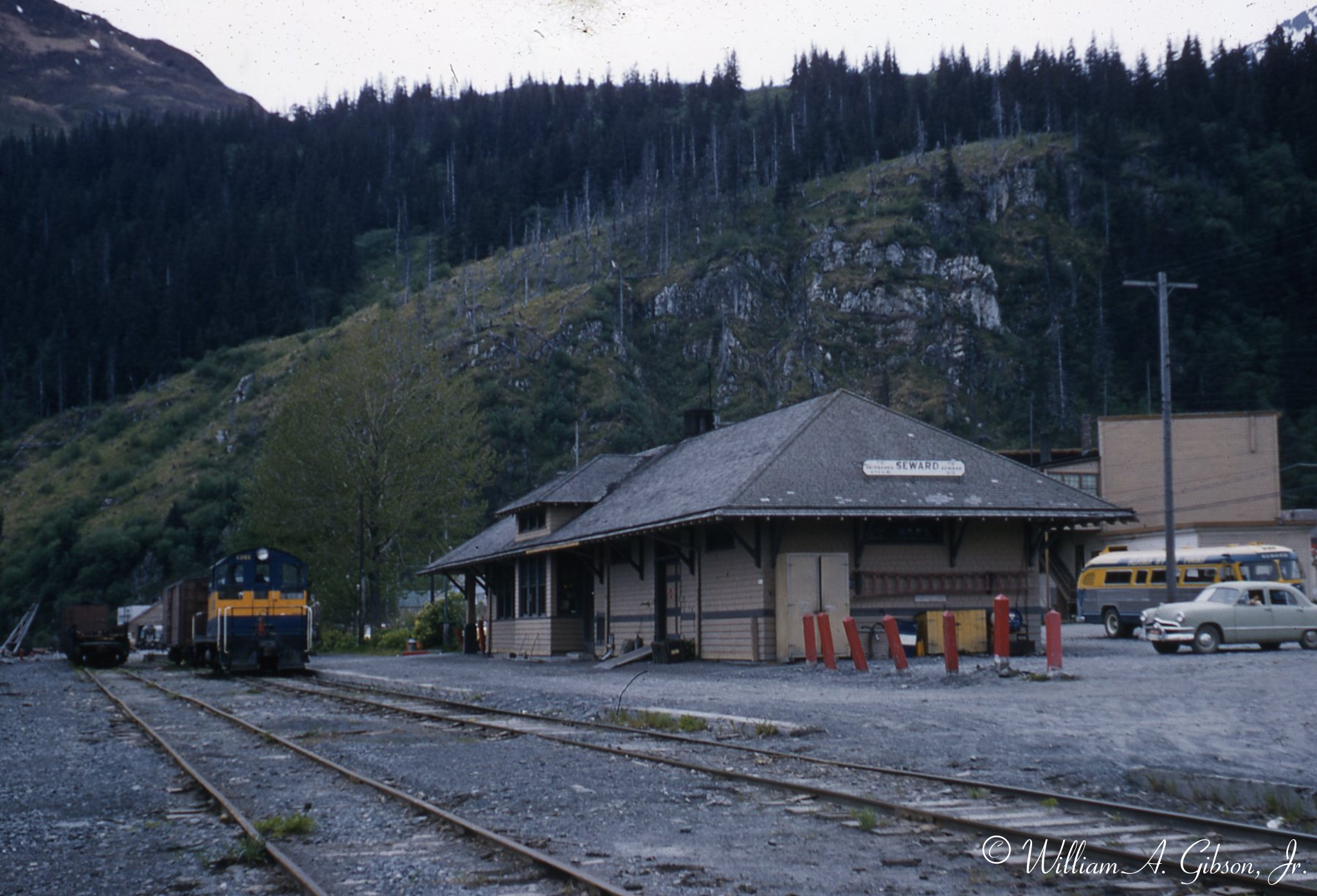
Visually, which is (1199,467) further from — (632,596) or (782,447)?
(782,447)

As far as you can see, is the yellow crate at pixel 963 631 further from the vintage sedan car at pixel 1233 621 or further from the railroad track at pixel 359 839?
the railroad track at pixel 359 839

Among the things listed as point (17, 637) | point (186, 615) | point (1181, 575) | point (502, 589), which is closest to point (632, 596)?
point (502, 589)

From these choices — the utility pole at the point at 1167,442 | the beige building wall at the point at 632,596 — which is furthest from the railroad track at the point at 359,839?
the utility pole at the point at 1167,442

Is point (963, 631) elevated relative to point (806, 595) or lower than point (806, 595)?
lower

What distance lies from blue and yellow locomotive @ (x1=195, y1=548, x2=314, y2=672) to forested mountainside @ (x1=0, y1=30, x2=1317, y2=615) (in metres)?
60.8

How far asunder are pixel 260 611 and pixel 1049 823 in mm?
25426

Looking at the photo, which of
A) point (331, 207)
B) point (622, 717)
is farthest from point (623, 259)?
point (622, 717)

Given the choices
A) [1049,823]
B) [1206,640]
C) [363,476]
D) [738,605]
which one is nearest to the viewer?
[1049,823]

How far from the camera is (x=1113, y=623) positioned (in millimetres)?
35156

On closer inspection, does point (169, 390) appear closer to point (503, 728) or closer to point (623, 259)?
point (623, 259)

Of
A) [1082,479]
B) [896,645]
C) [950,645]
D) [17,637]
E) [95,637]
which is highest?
[1082,479]

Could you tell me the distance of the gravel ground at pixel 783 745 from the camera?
732 centimetres

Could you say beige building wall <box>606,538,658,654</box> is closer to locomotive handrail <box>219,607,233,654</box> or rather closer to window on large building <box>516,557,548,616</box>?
window on large building <box>516,557,548,616</box>

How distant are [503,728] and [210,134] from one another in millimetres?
201413
